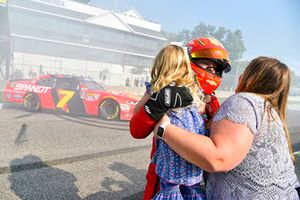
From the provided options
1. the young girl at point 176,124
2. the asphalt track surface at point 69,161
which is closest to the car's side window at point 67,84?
the asphalt track surface at point 69,161

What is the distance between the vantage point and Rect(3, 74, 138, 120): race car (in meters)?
8.61

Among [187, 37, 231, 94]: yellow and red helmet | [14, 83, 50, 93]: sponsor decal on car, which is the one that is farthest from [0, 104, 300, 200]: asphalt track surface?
[187, 37, 231, 94]: yellow and red helmet

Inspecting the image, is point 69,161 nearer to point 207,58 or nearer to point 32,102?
point 207,58

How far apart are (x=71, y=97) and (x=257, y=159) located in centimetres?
831

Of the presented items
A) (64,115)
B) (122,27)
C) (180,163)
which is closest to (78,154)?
(180,163)

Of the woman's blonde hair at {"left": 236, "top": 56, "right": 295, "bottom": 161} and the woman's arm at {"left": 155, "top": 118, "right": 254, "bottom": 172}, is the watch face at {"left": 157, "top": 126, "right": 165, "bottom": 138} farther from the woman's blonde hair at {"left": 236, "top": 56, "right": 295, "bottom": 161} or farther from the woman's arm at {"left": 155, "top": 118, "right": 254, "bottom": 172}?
the woman's blonde hair at {"left": 236, "top": 56, "right": 295, "bottom": 161}

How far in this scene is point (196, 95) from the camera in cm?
145

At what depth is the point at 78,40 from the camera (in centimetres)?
4206

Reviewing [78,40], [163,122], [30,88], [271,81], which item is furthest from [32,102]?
[78,40]

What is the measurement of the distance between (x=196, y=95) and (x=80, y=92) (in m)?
7.86

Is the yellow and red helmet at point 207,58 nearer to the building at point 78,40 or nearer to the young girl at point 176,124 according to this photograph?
the young girl at point 176,124

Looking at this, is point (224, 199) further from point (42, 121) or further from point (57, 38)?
point (57, 38)

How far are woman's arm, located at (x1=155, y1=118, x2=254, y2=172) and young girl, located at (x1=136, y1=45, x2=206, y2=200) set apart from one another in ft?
0.61

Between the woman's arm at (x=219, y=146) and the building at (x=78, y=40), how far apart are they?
27.7 metres
